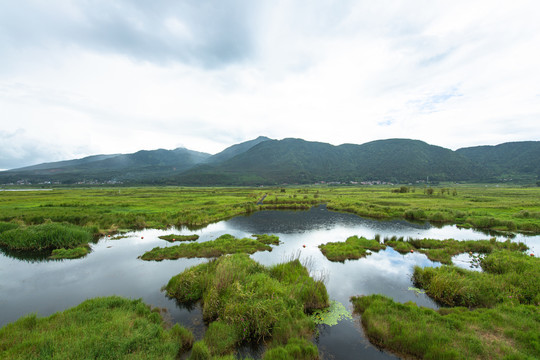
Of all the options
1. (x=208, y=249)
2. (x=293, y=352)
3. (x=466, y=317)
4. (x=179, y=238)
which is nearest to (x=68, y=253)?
(x=179, y=238)

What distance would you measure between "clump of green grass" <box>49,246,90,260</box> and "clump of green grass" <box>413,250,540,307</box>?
32.6 m

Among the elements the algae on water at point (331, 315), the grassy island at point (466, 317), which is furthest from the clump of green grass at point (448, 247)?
the algae on water at point (331, 315)

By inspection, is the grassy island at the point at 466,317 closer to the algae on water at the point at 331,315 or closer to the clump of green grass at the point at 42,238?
the algae on water at the point at 331,315

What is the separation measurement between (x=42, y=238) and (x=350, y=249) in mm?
34964

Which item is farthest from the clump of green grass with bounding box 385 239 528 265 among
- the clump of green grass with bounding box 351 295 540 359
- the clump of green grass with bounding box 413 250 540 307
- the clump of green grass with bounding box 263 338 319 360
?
the clump of green grass with bounding box 263 338 319 360

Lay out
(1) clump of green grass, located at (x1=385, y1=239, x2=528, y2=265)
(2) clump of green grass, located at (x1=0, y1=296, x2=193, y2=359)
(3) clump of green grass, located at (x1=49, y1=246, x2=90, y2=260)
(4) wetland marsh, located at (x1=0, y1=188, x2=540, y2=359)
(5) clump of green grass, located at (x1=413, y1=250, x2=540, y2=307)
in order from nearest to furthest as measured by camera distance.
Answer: (2) clump of green grass, located at (x1=0, y1=296, x2=193, y2=359)
(4) wetland marsh, located at (x1=0, y1=188, x2=540, y2=359)
(5) clump of green grass, located at (x1=413, y1=250, x2=540, y2=307)
(3) clump of green grass, located at (x1=49, y1=246, x2=90, y2=260)
(1) clump of green grass, located at (x1=385, y1=239, x2=528, y2=265)

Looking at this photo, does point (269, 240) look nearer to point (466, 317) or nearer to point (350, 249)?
point (350, 249)

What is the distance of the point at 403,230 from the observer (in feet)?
120

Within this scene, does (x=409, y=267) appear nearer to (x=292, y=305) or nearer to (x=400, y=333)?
(x=400, y=333)

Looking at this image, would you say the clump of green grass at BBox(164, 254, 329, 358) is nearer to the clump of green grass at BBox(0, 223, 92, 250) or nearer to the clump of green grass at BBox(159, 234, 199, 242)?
the clump of green grass at BBox(159, 234, 199, 242)

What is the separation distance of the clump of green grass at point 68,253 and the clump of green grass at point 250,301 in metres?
14.8

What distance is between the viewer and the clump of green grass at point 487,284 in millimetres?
14233

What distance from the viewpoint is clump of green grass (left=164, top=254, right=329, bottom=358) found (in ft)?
37.0

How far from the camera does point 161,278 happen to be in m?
18.9
